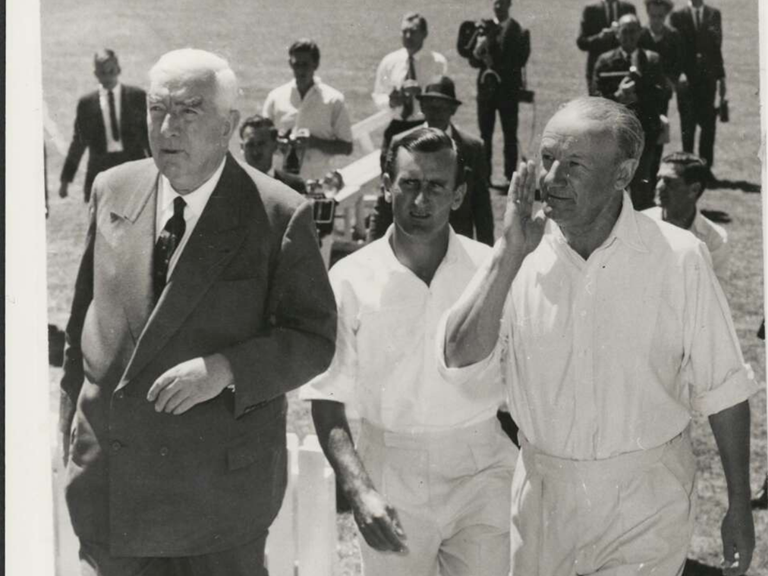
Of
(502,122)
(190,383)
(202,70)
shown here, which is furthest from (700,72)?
(190,383)

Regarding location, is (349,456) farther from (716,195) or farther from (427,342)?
(716,195)

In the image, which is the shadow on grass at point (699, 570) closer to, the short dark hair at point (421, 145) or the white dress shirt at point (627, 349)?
the white dress shirt at point (627, 349)

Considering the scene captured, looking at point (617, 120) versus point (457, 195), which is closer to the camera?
point (617, 120)

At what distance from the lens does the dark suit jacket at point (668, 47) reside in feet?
14.5

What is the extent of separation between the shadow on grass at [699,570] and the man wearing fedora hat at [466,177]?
1.23 m

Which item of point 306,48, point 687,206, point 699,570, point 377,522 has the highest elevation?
point 306,48

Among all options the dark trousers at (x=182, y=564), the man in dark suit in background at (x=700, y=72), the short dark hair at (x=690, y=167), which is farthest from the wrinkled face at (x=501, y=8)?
the dark trousers at (x=182, y=564)

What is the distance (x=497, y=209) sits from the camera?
215 inches

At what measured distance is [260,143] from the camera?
4609 millimetres

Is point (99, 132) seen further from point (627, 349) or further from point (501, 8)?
point (627, 349)

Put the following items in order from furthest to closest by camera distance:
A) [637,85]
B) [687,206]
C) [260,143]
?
[260,143] → [637,85] → [687,206]

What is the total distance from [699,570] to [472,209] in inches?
55.3

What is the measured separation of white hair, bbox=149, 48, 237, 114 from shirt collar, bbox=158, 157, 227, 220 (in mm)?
163

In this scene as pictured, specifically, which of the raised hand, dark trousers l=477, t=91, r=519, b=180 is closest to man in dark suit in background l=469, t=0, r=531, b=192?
dark trousers l=477, t=91, r=519, b=180
